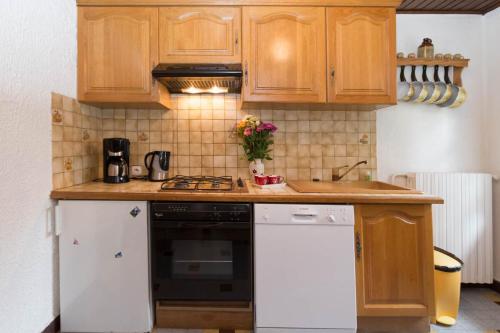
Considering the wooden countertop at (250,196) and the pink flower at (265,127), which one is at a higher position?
the pink flower at (265,127)

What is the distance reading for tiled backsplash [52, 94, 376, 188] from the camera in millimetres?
2238

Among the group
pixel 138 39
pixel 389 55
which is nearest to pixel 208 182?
pixel 138 39

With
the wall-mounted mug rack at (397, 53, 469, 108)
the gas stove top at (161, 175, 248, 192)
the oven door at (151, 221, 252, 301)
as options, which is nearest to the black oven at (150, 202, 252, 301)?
the oven door at (151, 221, 252, 301)

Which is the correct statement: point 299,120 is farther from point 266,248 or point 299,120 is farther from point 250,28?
point 266,248

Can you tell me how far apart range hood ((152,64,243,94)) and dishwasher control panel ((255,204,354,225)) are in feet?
2.82

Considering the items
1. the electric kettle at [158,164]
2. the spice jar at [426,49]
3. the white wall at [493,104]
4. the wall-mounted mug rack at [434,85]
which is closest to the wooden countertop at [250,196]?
the electric kettle at [158,164]

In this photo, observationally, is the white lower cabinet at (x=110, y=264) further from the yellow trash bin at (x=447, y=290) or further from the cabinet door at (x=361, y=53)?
the yellow trash bin at (x=447, y=290)

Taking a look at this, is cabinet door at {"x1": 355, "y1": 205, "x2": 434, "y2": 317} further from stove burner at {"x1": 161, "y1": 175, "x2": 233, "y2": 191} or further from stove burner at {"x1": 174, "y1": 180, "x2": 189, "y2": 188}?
stove burner at {"x1": 174, "y1": 180, "x2": 189, "y2": 188}

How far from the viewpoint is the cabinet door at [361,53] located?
1.88m

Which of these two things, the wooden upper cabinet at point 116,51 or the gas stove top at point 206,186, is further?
the wooden upper cabinet at point 116,51

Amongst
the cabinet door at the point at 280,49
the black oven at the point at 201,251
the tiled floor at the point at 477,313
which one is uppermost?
the cabinet door at the point at 280,49

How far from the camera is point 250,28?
1.87 m

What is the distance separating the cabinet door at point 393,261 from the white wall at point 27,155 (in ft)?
5.82

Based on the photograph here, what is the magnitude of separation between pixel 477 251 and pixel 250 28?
7.76 ft
